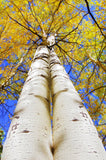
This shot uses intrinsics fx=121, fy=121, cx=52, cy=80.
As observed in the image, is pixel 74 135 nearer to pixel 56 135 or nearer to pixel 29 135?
pixel 56 135

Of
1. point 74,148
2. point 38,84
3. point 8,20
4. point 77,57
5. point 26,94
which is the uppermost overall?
point 8,20

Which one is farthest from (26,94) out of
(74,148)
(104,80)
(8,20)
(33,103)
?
(8,20)

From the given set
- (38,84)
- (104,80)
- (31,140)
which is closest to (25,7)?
(104,80)

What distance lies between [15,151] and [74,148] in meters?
0.26

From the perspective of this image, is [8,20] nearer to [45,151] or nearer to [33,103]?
[33,103]

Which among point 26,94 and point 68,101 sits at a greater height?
point 26,94

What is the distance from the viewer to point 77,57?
15.8 feet

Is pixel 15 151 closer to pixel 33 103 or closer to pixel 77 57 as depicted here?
pixel 33 103

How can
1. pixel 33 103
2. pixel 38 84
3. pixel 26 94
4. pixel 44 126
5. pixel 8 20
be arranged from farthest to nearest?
pixel 8 20 → pixel 38 84 → pixel 26 94 → pixel 33 103 → pixel 44 126

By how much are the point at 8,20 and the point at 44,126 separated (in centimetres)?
497

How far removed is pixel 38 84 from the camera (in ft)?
3.65

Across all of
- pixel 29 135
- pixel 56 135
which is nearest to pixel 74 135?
pixel 56 135

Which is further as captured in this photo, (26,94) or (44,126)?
(26,94)

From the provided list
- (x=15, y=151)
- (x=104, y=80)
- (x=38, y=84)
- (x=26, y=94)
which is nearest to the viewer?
(x=15, y=151)
